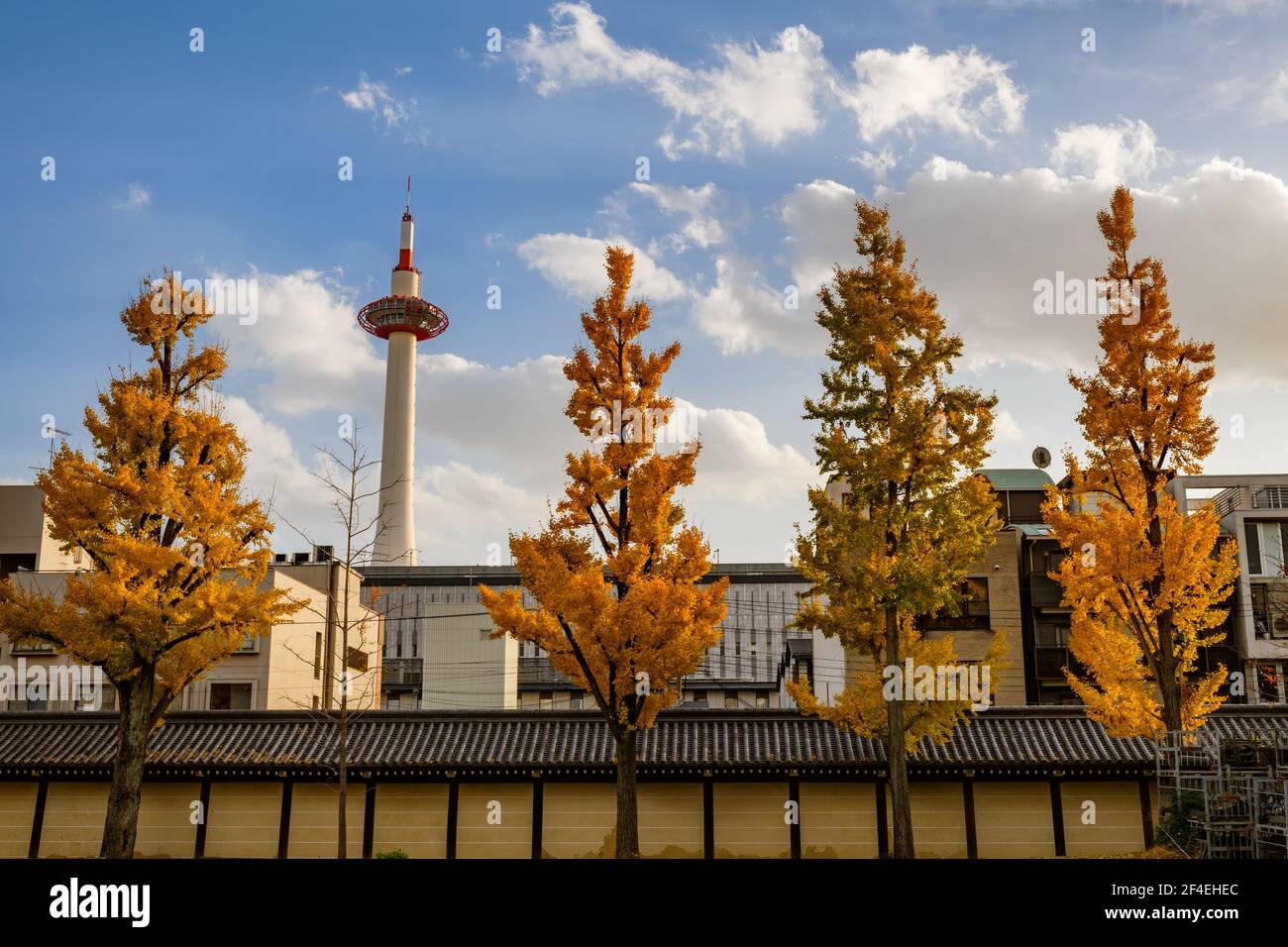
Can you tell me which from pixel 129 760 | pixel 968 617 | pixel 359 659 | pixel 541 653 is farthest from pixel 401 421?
pixel 129 760

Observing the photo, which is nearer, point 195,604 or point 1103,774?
point 195,604

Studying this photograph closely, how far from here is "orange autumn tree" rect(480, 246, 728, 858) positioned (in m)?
20.0

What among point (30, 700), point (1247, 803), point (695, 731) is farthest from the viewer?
point (30, 700)

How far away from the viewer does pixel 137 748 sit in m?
21.1

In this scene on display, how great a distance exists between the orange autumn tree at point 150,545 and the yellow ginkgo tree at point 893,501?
450 inches

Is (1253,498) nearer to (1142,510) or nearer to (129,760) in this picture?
(1142,510)

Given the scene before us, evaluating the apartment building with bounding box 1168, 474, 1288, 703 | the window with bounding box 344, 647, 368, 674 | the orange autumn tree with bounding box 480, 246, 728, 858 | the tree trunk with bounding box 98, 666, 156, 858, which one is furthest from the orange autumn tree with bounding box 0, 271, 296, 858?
the apartment building with bounding box 1168, 474, 1288, 703

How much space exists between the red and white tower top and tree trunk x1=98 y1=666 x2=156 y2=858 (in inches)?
2837

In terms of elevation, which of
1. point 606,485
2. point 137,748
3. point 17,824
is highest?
point 606,485

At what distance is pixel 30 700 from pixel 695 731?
28625mm

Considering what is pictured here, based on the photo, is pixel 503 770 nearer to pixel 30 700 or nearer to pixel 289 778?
pixel 289 778

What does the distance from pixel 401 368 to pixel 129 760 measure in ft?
238

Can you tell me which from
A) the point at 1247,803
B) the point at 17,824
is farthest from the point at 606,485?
the point at 17,824

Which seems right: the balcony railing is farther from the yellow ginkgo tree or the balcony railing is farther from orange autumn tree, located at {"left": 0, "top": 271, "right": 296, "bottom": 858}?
orange autumn tree, located at {"left": 0, "top": 271, "right": 296, "bottom": 858}
